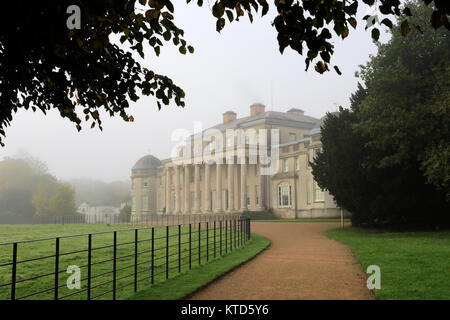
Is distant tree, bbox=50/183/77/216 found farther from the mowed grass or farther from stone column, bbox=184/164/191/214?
the mowed grass

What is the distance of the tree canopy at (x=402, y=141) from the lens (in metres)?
23.6

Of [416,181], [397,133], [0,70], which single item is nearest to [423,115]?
[397,133]

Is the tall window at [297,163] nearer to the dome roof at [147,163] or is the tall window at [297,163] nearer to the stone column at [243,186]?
the stone column at [243,186]

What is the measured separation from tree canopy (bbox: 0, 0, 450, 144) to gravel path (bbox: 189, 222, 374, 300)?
4.39 metres

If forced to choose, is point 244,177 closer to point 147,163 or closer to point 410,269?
point 147,163

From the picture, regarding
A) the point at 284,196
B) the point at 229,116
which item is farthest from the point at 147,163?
the point at 284,196

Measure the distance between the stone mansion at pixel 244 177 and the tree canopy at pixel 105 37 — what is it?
4030cm

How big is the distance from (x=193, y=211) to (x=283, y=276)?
189ft

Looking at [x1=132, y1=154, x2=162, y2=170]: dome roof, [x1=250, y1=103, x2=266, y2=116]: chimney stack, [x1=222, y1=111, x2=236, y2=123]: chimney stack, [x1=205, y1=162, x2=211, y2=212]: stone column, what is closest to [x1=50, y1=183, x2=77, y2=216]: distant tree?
[x1=132, y1=154, x2=162, y2=170]: dome roof

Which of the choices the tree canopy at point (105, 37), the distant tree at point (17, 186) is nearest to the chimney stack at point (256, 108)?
the distant tree at point (17, 186)

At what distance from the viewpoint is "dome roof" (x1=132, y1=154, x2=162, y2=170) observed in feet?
276

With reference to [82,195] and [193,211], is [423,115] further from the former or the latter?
[82,195]

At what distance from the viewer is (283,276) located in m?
11.5

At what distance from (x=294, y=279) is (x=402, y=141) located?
16325 mm
